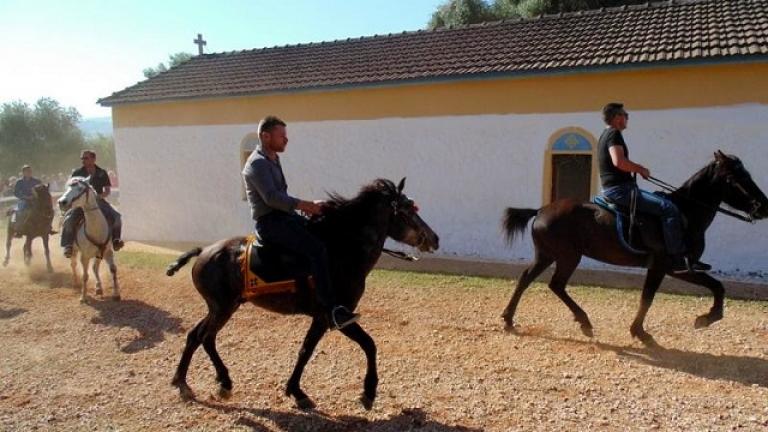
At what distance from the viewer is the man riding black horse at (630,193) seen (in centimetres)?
540

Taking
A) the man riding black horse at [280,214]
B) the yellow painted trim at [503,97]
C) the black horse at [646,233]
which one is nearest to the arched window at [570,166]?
the yellow painted trim at [503,97]

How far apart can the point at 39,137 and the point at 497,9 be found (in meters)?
29.0

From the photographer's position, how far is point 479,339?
6.02 metres

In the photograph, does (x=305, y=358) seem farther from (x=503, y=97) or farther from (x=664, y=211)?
(x=503, y=97)

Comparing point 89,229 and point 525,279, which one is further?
point 89,229

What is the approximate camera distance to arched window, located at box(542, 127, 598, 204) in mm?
9945

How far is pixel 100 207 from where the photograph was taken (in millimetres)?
8484

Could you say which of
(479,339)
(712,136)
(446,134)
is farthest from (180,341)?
(712,136)

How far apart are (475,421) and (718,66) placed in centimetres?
806

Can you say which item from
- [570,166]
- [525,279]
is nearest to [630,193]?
[525,279]

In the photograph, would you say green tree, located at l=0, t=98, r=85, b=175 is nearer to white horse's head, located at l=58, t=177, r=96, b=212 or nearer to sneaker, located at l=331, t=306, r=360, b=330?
white horse's head, located at l=58, t=177, r=96, b=212

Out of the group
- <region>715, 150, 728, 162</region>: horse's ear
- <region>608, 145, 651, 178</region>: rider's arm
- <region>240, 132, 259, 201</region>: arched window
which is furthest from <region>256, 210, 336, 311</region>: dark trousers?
<region>240, 132, 259, 201</region>: arched window

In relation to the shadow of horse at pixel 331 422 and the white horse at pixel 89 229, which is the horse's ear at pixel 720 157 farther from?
the white horse at pixel 89 229

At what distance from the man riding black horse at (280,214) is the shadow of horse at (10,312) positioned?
546 centimetres
